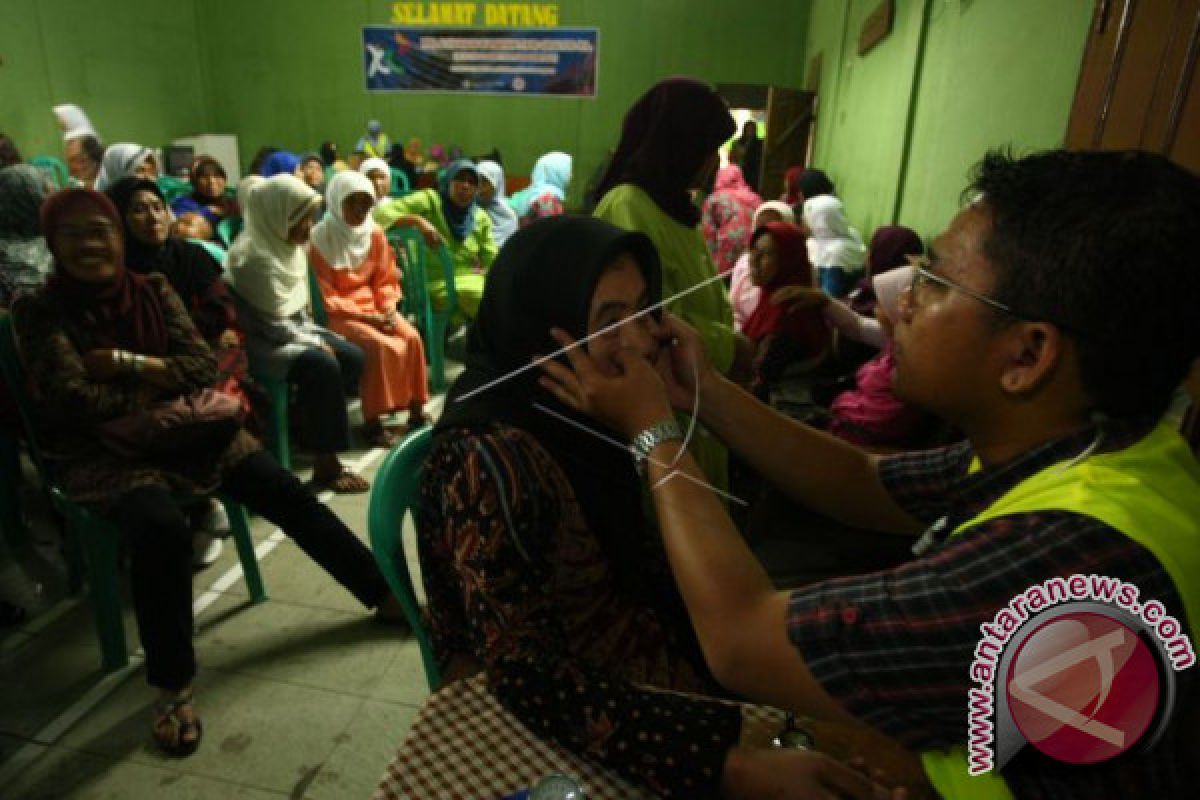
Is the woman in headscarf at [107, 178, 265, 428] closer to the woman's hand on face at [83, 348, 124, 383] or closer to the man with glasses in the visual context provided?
the woman's hand on face at [83, 348, 124, 383]

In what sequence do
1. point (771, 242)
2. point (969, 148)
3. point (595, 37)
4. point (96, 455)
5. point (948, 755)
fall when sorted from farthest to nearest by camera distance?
point (595, 37)
point (771, 242)
point (969, 148)
point (96, 455)
point (948, 755)

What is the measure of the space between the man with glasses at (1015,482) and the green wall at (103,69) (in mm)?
8821

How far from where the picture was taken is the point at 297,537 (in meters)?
2.15

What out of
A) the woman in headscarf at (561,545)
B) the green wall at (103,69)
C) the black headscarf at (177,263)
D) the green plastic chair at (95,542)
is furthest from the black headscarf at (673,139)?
the green wall at (103,69)

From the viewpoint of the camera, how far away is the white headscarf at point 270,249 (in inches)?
117

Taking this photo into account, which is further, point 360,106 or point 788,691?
point 360,106

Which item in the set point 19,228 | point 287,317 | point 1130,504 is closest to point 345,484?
point 287,317

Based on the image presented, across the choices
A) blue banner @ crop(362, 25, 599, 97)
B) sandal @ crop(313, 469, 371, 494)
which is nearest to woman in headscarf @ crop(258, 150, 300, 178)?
sandal @ crop(313, 469, 371, 494)

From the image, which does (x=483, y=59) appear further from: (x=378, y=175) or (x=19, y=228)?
(x=19, y=228)

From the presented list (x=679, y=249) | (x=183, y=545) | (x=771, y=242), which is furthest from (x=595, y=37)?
(x=183, y=545)

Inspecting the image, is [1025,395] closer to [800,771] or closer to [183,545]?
[800,771]

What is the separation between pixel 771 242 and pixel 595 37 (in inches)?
290

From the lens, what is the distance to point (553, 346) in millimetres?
1139

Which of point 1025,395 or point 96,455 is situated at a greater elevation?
point 1025,395
